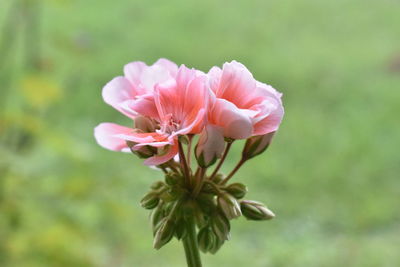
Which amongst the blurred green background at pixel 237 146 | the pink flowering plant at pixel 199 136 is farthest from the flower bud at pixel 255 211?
the blurred green background at pixel 237 146

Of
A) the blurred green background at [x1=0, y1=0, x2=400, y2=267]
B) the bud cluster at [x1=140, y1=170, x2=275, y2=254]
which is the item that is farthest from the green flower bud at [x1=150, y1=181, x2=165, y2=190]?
the blurred green background at [x1=0, y1=0, x2=400, y2=267]

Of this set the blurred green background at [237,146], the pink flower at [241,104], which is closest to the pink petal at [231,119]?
the pink flower at [241,104]

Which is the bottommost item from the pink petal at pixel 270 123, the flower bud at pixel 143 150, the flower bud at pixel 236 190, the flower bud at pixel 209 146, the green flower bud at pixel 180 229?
the green flower bud at pixel 180 229

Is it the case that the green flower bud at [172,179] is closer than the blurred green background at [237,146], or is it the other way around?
the green flower bud at [172,179]

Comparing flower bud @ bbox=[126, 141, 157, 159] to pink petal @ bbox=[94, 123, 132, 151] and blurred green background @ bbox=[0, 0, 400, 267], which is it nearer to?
pink petal @ bbox=[94, 123, 132, 151]

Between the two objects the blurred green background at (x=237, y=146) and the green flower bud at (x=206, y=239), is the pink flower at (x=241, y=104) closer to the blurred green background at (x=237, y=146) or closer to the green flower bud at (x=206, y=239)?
the green flower bud at (x=206, y=239)

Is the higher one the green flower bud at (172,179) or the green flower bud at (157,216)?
the green flower bud at (172,179)

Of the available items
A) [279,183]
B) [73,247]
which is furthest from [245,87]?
[279,183]

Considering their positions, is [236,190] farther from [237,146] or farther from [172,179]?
[237,146]
